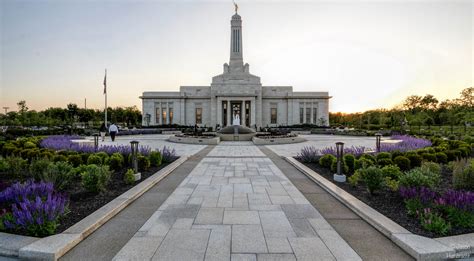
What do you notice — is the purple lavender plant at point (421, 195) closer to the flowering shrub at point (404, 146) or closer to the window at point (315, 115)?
the flowering shrub at point (404, 146)

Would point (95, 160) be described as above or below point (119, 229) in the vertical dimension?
above

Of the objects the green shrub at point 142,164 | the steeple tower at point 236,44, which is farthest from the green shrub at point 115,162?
the steeple tower at point 236,44

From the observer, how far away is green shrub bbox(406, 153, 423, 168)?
9.97 metres

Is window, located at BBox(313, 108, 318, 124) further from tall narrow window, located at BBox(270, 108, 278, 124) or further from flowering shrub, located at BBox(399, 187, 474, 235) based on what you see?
flowering shrub, located at BBox(399, 187, 474, 235)

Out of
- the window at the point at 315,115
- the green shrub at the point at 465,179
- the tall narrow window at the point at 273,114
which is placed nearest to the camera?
the green shrub at the point at 465,179

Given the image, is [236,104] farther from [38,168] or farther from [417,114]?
[38,168]

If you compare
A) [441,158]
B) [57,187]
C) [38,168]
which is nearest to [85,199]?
[57,187]

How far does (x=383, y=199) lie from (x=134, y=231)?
5.36 metres

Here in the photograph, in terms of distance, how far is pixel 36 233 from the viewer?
4137 millimetres

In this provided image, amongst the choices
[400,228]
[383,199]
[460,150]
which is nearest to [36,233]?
[400,228]

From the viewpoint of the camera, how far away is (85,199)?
6125 millimetres

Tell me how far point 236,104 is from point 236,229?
180ft

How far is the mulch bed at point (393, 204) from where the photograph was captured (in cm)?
436

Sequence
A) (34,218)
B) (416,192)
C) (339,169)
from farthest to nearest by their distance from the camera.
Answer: (339,169) < (416,192) < (34,218)
